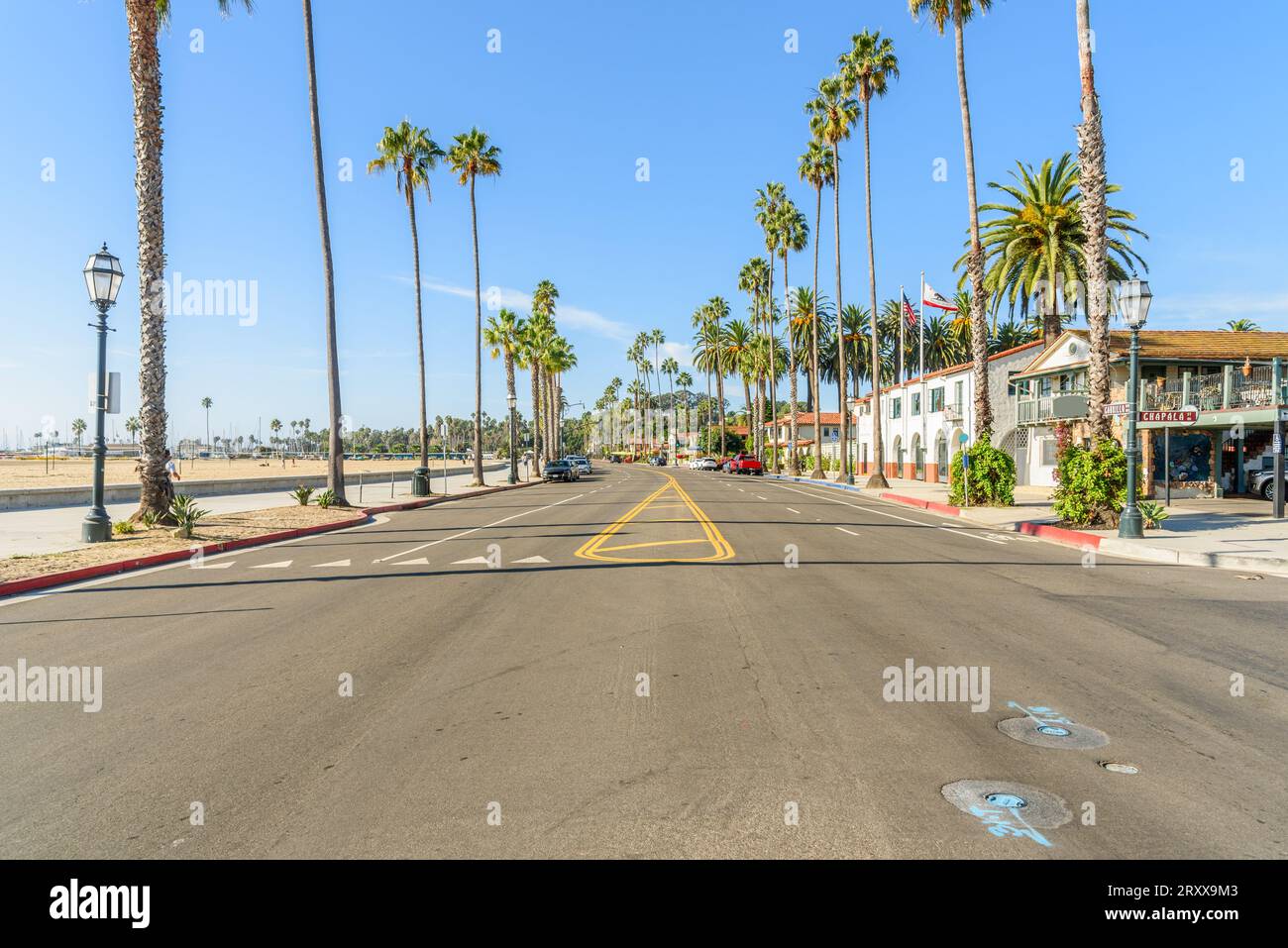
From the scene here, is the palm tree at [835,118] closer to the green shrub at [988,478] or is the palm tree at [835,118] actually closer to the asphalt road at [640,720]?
the green shrub at [988,478]

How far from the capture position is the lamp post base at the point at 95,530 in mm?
15453

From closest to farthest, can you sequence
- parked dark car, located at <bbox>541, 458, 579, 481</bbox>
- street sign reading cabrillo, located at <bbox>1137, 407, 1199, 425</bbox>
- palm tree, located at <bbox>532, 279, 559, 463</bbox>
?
street sign reading cabrillo, located at <bbox>1137, 407, 1199, 425</bbox> < parked dark car, located at <bbox>541, 458, 579, 481</bbox> < palm tree, located at <bbox>532, 279, 559, 463</bbox>

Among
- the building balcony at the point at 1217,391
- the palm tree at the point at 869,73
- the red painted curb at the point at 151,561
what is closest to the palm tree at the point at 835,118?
the palm tree at the point at 869,73

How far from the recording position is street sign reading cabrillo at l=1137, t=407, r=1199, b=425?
2005 centimetres

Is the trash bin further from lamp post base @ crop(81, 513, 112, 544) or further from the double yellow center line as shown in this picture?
lamp post base @ crop(81, 513, 112, 544)

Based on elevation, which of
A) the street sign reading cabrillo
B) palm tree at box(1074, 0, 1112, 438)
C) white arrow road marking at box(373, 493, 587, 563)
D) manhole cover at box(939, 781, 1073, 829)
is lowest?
white arrow road marking at box(373, 493, 587, 563)

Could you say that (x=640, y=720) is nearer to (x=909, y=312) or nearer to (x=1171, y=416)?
(x=1171, y=416)

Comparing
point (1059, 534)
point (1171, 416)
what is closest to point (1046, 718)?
point (1059, 534)

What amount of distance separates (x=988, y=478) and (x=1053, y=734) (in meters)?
24.2

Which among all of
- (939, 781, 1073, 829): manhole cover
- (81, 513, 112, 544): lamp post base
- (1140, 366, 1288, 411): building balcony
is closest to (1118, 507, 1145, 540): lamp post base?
(1140, 366, 1288, 411): building balcony

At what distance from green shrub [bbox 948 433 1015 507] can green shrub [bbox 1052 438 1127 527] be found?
778 centimetres

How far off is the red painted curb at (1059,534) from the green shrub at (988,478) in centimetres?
598
